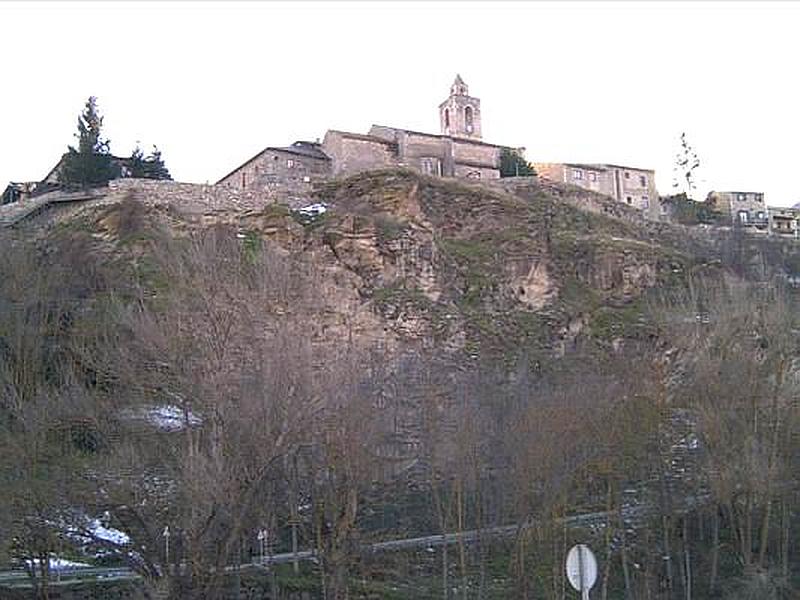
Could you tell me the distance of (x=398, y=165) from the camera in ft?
184

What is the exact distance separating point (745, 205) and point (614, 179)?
49.2 ft

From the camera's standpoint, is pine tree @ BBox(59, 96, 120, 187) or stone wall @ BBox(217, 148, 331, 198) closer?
pine tree @ BBox(59, 96, 120, 187)

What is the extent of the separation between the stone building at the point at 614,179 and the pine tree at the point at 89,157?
36532 millimetres

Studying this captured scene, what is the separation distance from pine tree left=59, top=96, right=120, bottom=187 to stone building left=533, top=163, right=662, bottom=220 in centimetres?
3653

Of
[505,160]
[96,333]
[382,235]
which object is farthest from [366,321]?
[505,160]

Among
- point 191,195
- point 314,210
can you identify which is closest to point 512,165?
point 314,210

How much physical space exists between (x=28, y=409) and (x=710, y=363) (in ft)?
55.8

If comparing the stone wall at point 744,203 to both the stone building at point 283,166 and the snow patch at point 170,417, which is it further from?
the snow patch at point 170,417

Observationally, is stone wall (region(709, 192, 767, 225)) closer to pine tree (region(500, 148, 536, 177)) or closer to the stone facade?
pine tree (region(500, 148, 536, 177))

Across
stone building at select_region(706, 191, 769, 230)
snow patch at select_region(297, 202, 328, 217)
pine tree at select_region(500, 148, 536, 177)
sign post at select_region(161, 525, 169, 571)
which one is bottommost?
sign post at select_region(161, 525, 169, 571)

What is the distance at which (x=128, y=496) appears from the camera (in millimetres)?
20641

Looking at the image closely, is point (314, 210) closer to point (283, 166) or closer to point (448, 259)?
point (448, 259)

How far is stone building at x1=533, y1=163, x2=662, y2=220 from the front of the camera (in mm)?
79562

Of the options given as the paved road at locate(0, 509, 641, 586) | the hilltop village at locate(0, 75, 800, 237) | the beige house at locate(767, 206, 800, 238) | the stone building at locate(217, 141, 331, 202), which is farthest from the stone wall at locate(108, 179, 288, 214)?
the beige house at locate(767, 206, 800, 238)
